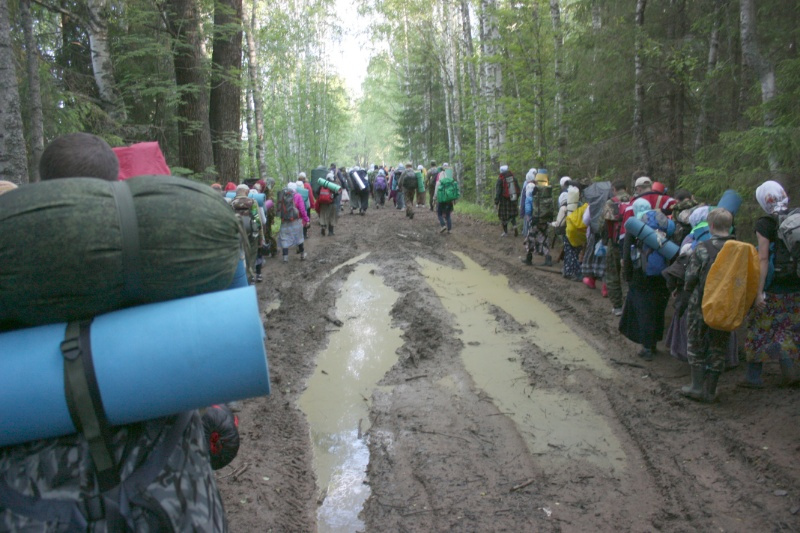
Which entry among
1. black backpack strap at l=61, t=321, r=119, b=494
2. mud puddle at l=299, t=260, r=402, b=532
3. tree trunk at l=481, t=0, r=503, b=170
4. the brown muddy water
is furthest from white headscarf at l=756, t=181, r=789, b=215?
tree trunk at l=481, t=0, r=503, b=170

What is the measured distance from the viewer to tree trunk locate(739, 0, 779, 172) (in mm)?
7386

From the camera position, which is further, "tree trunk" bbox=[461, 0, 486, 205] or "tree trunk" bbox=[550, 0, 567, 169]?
"tree trunk" bbox=[461, 0, 486, 205]

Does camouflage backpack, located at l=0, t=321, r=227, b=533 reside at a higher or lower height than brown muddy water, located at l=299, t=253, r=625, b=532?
higher

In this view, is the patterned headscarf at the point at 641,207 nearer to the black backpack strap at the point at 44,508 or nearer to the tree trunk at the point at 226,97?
the black backpack strap at the point at 44,508

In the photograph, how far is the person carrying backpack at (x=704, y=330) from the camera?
5453 mm

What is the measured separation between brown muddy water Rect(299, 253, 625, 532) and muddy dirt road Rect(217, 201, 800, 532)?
2 centimetres

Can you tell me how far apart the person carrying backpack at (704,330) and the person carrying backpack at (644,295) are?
1074 millimetres

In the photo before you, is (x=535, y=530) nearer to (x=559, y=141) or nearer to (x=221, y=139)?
(x=221, y=139)

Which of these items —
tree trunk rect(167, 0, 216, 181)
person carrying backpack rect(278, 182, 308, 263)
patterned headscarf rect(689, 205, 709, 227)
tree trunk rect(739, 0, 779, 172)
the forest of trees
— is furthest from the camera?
person carrying backpack rect(278, 182, 308, 263)

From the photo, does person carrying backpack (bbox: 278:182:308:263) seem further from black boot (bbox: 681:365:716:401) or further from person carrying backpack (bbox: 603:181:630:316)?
black boot (bbox: 681:365:716:401)

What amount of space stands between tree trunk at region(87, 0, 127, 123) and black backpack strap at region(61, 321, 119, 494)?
9322 millimetres

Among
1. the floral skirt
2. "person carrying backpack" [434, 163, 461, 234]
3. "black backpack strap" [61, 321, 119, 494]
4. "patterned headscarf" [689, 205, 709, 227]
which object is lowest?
the floral skirt

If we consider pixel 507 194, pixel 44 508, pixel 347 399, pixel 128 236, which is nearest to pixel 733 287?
pixel 347 399

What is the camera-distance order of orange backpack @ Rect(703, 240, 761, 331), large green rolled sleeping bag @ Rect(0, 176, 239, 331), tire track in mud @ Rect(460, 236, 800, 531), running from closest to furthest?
large green rolled sleeping bag @ Rect(0, 176, 239, 331) → tire track in mud @ Rect(460, 236, 800, 531) → orange backpack @ Rect(703, 240, 761, 331)
